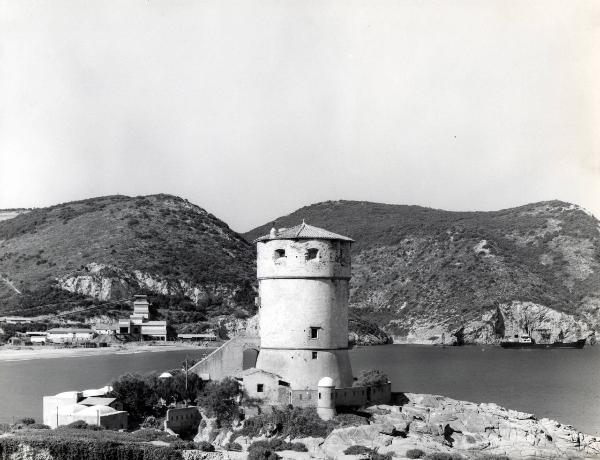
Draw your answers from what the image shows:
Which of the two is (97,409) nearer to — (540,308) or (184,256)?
(184,256)

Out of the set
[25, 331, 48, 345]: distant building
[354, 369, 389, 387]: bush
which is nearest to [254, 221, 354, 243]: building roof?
[354, 369, 389, 387]: bush

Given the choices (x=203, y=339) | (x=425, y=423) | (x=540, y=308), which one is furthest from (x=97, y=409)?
(x=540, y=308)

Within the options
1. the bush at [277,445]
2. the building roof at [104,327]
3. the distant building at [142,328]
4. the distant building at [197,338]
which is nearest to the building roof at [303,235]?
the bush at [277,445]

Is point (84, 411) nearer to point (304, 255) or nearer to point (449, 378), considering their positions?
point (304, 255)

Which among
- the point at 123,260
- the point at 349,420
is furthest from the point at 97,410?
the point at 123,260

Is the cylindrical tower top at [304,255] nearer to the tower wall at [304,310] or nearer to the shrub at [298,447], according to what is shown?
the tower wall at [304,310]

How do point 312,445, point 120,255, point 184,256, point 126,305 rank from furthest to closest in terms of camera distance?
point 184,256, point 120,255, point 126,305, point 312,445

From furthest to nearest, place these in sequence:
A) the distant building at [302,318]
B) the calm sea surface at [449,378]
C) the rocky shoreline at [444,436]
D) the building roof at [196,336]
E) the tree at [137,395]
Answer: the building roof at [196,336] → the calm sea surface at [449,378] → the tree at [137,395] → the distant building at [302,318] → the rocky shoreline at [444,436]
